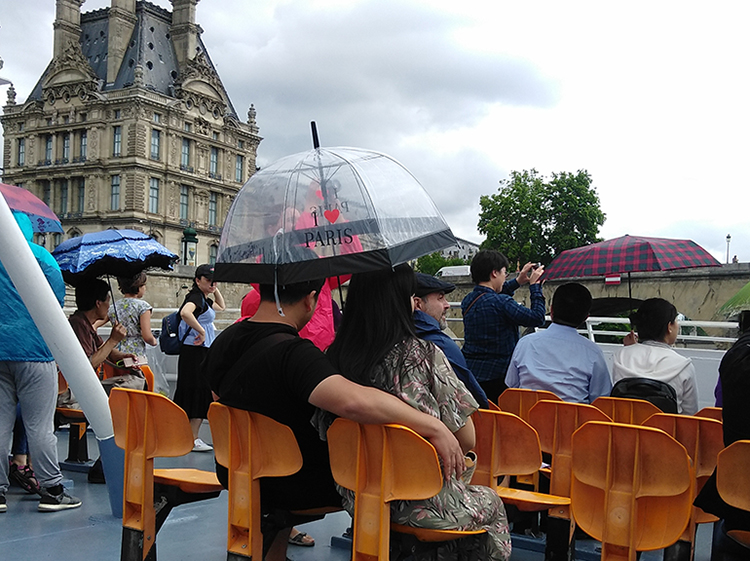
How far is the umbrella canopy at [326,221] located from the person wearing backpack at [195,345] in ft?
11.3

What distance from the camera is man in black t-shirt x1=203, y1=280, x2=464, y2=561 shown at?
2379 millimetres

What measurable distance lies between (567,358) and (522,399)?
406 millimetres

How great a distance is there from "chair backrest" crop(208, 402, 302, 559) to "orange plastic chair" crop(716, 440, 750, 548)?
145 cm

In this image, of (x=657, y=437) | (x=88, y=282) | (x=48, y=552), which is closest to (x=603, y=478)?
(x=657, y=437)

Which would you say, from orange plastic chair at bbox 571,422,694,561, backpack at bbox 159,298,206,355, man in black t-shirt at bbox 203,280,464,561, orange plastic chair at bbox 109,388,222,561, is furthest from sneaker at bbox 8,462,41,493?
orange plastic chair at bbox 571,422,694,561

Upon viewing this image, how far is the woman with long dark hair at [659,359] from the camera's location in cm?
414

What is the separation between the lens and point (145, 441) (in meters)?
3.17

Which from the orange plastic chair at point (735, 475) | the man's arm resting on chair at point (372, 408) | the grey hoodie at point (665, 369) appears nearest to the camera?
the man's arm resting on chair at point (372, 408)

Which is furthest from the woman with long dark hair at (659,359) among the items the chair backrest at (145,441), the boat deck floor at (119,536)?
the chair backrest at (145,441)

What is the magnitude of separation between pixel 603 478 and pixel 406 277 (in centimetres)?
106

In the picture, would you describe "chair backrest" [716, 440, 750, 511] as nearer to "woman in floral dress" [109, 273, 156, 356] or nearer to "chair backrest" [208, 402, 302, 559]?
"chair backrest" [208, 402, 302, 559]

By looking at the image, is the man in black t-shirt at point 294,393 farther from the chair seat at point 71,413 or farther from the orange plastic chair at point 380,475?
the chair seat at point 71,413

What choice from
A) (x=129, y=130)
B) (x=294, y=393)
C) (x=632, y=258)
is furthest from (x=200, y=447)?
(x=129, y=130)

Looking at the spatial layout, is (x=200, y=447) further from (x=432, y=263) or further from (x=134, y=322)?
(x=432, y=263)
